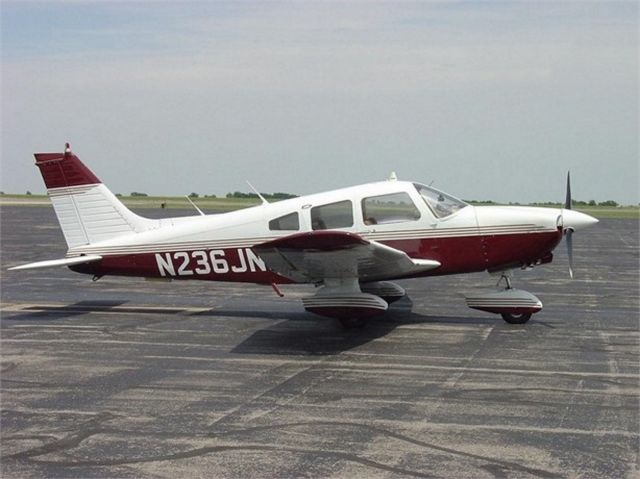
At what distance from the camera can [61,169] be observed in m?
13.7

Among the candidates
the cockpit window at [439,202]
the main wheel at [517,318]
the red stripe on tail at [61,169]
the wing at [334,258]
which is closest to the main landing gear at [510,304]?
the main wheel at [517,318]

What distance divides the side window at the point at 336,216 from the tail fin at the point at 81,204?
3.32 meters

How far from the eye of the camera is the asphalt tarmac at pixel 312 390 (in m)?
6.18

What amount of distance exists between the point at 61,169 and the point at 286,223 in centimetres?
431

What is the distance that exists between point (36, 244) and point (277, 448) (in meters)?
23.8

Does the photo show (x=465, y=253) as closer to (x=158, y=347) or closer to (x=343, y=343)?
(x=343, y=343)

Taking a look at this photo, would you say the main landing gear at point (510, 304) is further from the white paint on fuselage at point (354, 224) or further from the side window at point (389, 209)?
the side window at point (389, 209)

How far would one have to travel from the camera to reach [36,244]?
28.1 metres

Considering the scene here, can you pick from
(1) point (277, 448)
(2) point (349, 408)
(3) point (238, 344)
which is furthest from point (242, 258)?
(1) point (277, 448)

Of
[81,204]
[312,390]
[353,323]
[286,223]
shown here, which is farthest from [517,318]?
[81,204]

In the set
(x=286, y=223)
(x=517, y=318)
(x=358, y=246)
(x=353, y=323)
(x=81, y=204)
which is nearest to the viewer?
(x=358, y=246)

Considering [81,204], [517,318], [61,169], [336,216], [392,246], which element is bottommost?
[517,318]

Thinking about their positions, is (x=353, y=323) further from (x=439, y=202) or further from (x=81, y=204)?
(x=81, y=204)

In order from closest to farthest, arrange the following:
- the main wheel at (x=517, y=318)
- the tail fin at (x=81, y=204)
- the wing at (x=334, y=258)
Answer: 1. the wing at (x=334, y=258)
2. the main wheel at (x=517, y=318)
3. the tail fin at (x=81, y=204)
